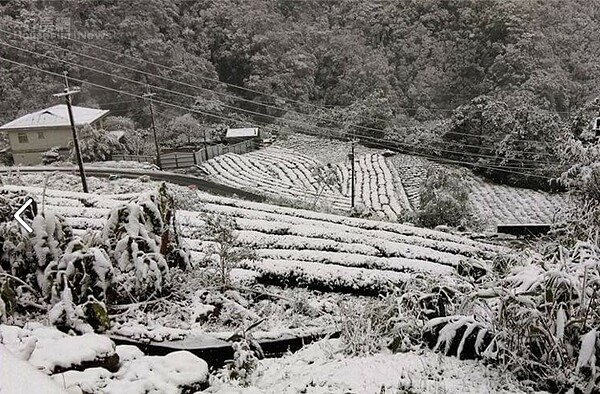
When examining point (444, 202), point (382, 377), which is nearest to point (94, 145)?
point (444, 202)

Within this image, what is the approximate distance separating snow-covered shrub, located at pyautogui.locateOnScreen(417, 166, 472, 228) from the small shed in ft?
53.6

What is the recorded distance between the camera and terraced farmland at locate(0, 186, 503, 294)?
24.8 ft

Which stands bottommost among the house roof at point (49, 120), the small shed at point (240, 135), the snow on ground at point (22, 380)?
the snow on ground at point (22, 380)

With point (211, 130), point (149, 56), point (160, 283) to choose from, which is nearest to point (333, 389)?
point (160, 283)

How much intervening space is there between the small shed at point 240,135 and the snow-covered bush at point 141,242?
24570mm

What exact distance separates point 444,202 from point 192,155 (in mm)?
16392

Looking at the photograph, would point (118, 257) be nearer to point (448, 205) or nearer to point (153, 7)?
point (448, 205)

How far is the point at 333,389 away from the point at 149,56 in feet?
112

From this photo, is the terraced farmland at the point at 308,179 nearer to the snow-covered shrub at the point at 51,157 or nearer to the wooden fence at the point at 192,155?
the wooden fence at the point at 192,155

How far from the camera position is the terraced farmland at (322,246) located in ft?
24.8

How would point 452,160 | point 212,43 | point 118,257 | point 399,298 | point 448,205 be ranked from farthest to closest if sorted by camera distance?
point 212,43, point 452,160, point 448,205, point 118,257, point 399,298

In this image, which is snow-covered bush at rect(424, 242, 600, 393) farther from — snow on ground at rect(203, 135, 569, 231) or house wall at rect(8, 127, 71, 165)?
house wall at rect(8, 127, 71, 165)

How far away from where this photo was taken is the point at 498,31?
35469mm

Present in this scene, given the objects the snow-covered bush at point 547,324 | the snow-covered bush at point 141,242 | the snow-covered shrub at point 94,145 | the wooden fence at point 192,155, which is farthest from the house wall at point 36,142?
the snow-covered bush at point 547,324
